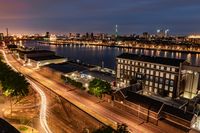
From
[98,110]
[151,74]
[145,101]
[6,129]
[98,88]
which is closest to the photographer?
[6,129]

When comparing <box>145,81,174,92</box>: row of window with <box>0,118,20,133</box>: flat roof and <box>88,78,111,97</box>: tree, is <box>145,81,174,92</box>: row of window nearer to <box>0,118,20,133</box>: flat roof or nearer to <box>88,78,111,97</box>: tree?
<box>88,78,111,97</box>: tree

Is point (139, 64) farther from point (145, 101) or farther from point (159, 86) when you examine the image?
point (145, 101)

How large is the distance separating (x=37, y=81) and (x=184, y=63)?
63435 millimetres

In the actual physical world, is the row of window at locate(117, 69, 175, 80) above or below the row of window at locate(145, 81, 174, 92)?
above

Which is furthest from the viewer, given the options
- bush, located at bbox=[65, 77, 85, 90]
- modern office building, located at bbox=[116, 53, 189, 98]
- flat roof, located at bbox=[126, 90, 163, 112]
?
bush, located at bbox=[65, 77, 85, 90]

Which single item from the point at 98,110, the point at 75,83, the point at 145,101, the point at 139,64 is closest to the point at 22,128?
the point at 98,110

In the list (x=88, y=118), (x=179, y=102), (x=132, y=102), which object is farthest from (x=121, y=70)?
(x=88, y=118)

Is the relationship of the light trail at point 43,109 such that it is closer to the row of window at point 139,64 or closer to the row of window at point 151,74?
the row of window at point 151,74

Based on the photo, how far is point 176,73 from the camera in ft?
247

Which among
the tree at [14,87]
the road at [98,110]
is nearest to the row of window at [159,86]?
the road at [98,110]

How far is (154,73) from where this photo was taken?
8294 centimetres

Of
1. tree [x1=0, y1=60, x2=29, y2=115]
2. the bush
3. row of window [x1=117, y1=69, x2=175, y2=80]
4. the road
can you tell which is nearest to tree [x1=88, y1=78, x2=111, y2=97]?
the road

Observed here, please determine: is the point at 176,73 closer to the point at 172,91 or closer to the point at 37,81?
the point at 172,91

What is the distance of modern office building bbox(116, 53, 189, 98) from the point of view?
76125 millimetres
